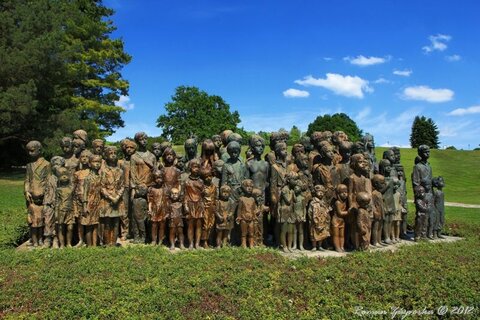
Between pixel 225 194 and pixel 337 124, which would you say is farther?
pixel 337 124

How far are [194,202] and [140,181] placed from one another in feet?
5.09

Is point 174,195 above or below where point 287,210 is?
above

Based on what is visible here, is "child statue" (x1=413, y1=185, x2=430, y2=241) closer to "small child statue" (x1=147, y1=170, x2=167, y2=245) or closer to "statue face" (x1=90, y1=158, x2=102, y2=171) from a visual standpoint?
"small child statue" (x1=147, y1=170, x2=167, y2=245)

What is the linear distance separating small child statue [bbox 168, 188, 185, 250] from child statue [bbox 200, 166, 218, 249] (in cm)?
50

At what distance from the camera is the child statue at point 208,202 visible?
902 centimetres

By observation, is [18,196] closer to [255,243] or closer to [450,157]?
[255,243]

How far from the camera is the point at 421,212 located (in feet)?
33.2

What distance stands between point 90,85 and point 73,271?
30.8 meters

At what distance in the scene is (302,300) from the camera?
6117 millimetres

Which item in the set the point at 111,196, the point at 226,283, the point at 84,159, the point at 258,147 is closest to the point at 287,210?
→ the point at 258,147

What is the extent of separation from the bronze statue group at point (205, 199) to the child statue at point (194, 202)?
0.02 meters

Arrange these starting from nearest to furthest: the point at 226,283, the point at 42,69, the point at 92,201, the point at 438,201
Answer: the point at 226,283, the point at 92,201, the point at 438,201, the point at 42,69

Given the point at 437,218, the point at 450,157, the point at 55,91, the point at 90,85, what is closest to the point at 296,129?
the point at 450,157

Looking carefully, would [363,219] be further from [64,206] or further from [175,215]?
[64,206]
